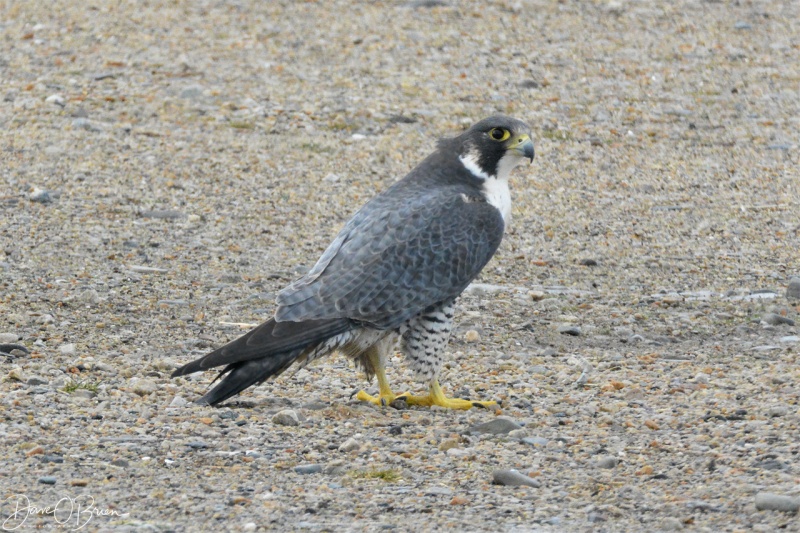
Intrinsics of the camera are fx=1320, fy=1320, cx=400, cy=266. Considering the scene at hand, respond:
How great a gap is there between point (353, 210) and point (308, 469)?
4.44 meters

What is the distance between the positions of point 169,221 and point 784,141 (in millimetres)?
4930

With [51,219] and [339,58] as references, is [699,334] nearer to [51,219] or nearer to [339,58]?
[51,219]

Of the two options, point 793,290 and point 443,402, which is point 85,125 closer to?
point 443,402

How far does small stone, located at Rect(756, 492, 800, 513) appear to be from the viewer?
429cm

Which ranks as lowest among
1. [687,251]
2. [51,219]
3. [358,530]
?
[51,219]

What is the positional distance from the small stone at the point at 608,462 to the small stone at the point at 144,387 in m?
2.06

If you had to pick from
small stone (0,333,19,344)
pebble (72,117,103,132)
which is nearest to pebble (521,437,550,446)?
small stone (0,333,19,344)

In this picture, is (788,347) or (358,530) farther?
(788,347)

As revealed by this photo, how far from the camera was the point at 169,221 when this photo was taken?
29.3ft

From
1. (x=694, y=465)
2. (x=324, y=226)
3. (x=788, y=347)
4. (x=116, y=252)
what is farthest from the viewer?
(x=324, y=226)

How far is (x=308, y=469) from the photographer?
4.95m

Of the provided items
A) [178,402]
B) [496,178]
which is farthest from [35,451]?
[496,178]

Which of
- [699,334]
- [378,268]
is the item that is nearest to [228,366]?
[378,268]

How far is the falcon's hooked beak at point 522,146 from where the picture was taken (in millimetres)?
6379
